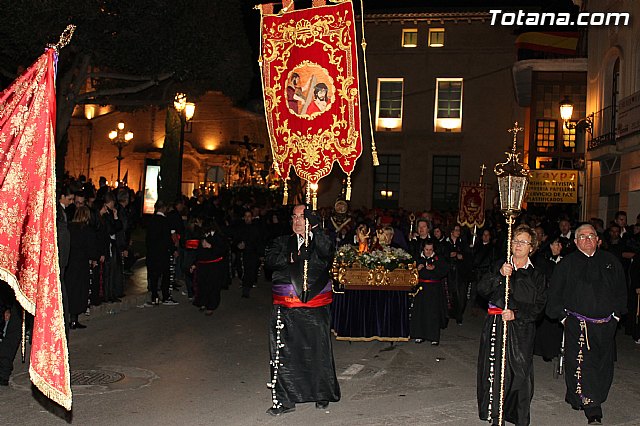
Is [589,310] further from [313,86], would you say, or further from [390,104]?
[390,104]

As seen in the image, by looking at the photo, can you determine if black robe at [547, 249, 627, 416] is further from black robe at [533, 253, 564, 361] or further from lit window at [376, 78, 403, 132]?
lit window at [376, 78, 403, 132]

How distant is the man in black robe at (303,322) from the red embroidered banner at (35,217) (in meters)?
3.49

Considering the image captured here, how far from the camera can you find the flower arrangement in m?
13.2

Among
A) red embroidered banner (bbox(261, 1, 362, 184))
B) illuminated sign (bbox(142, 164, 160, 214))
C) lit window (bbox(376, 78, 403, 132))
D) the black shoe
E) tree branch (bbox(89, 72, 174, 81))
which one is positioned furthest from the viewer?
lit window (bbox(376, 78, 403, 132))

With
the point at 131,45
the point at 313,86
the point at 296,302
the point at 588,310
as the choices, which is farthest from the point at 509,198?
the point at 131,45

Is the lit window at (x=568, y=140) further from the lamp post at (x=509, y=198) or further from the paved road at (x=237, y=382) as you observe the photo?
the lamp post at (x=509, y=198)

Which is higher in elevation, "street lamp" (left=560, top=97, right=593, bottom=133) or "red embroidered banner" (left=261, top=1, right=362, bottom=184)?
"street lamp" (left=560, top=97, right=593, bottom=133)

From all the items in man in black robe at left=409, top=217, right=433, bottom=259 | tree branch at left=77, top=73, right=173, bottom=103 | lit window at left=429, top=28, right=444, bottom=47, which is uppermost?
lit window at left=429, top=28, right=444, bottom=47

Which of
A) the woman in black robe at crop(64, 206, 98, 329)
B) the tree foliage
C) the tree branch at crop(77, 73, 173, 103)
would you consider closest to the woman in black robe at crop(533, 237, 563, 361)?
the woman in black robe at crop(64, 206, 98, 329)

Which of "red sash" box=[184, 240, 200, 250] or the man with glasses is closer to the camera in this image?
the man with glasses

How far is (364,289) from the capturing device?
13375 millimetres

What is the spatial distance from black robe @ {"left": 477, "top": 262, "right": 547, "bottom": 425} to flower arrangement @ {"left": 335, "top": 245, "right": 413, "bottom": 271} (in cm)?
471

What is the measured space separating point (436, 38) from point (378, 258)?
31.3 m

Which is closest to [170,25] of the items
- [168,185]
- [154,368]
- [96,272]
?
[168,185]
